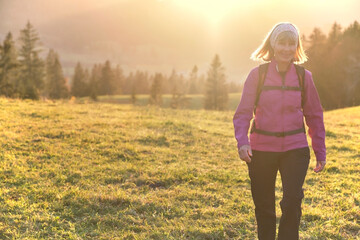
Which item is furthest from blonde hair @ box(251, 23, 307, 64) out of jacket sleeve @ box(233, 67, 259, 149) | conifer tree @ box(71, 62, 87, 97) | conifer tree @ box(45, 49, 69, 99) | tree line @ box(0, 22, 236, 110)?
conifer tree @ box(71, 62, 87, 97)

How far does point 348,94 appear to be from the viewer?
5294cm

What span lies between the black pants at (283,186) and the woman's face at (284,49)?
110 centimetres

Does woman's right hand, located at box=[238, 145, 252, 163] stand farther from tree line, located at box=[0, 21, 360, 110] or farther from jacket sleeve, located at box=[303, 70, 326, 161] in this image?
tree line, located at box=[0, 21, 360, 110]

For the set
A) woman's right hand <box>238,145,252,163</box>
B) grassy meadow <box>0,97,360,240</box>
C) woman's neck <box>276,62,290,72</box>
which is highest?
woman's neck <box>276,62,290,72</box>

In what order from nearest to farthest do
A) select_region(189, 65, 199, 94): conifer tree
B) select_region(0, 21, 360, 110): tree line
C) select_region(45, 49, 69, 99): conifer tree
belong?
1. select_region(0, 21, 360, 110): tree line
2. select_region(45, 49, 69, 99): conifer tree
3. select_region(189, 65, 199, 94): conifer tree

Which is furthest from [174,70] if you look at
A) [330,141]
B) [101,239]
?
[101,239]

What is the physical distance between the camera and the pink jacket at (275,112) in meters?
3.69

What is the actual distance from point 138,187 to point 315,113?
454cm

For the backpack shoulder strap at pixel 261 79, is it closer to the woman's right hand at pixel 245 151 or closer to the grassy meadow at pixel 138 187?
the woman's right hand at pixel 245 151

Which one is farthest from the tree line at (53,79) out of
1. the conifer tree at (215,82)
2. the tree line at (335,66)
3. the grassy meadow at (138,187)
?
the grassy meadow at (138,187)

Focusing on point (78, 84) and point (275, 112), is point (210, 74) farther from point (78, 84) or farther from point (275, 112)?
point (275, 112)

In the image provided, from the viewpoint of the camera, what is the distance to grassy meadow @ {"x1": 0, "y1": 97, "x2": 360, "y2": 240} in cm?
536

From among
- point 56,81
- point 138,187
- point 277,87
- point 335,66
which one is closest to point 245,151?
point 277,87

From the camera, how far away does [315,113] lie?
3875mm
